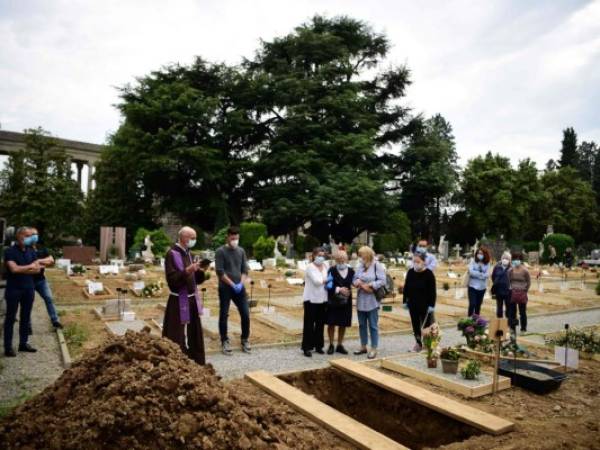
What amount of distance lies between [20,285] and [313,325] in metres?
4.79

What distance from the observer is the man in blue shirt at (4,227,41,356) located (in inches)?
293

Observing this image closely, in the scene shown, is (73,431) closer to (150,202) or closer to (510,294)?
(510,294)

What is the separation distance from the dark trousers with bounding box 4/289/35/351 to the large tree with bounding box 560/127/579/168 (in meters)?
74.4

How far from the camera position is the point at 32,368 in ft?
22.3

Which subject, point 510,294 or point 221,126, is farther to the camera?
point 221,126

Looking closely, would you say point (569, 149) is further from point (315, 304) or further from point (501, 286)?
point (315, 304)

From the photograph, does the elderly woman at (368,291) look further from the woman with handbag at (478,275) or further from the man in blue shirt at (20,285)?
the man in blue shirt at (20,285)

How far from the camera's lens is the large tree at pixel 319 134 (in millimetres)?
36812

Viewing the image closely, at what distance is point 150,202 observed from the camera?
→ 1681 inches

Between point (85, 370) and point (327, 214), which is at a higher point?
point (327, 214)

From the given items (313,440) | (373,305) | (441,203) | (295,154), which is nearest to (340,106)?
(295,154)

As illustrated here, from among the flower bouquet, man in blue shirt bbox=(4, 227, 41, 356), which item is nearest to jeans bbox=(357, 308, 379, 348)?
the flower bouquet

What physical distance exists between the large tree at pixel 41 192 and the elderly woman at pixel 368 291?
34506 millimetres

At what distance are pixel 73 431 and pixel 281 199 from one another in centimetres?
3403
